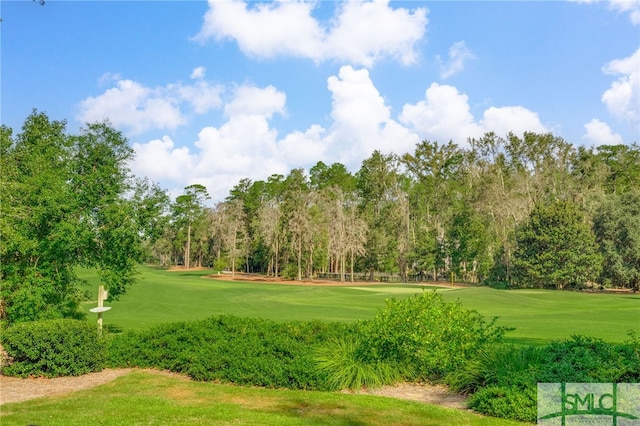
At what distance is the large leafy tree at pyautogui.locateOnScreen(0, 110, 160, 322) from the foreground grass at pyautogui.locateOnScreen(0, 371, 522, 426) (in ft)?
21.4

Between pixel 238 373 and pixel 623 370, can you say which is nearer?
pixel 623 370

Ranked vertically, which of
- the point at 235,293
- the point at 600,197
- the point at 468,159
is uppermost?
the point at 468,159

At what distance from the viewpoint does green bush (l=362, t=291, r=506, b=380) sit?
10.4m

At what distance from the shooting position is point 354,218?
71.6m

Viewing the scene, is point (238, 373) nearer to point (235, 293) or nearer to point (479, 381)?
point (479, 381)

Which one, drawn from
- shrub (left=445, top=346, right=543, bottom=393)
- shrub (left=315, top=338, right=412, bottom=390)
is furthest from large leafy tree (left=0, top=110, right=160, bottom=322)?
shrub (left=445, top=346, right=543, bottom=393)

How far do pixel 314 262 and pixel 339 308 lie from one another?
4519cm

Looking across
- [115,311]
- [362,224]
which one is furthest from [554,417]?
[362,224]

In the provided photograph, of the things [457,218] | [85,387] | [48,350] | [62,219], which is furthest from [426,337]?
[457,218]

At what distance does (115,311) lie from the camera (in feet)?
96.3

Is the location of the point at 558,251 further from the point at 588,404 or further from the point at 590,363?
the point at 588,404

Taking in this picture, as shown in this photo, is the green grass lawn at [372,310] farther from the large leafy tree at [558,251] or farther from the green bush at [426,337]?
the large leafy tree at [558,251]

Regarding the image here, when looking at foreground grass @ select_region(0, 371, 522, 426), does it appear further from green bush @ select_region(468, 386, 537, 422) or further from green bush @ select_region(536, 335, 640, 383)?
green bush @ select_region(536, 335, 640, 383)

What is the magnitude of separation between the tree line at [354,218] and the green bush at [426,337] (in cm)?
1028
